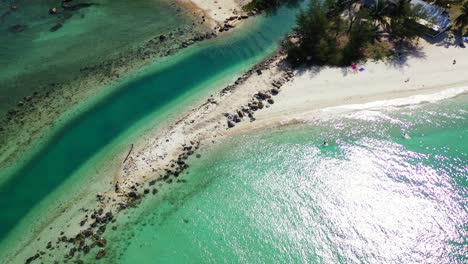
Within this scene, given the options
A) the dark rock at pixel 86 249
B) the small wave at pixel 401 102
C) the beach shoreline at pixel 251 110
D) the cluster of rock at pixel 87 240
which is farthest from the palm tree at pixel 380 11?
the dark rock at pixel 86 249

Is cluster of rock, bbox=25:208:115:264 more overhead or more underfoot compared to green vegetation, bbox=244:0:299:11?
more underfoot

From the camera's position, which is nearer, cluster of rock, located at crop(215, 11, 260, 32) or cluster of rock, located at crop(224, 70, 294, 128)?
cluster of rock, located at crop(224, 70, 294, 128)

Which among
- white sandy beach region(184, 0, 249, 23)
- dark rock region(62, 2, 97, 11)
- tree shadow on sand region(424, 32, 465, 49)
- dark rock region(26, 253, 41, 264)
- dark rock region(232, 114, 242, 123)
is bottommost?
dark rock region(26, 253, 41, 264)

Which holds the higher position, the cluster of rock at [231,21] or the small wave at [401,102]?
the cluster of rock at [231,21]

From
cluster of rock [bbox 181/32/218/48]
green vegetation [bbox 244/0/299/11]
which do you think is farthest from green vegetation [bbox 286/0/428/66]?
cluster of rock [bbox 181/32/218/48]

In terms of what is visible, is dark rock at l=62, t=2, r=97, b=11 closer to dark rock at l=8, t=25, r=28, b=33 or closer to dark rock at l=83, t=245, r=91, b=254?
dark rock at l=8, t=25, r=28, b=33

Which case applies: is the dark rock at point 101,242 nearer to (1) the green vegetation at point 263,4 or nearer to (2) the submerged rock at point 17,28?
(2) the submerged rock at point 17,28

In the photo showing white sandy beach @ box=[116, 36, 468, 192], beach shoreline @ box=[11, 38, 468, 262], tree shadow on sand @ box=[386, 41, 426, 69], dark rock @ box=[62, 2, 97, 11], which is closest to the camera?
beach shoreline @ box=[11, 38, 468, 262]
